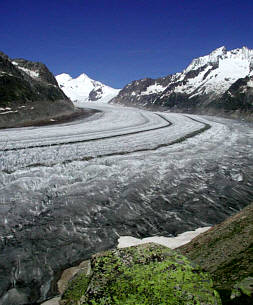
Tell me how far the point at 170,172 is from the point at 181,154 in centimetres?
287

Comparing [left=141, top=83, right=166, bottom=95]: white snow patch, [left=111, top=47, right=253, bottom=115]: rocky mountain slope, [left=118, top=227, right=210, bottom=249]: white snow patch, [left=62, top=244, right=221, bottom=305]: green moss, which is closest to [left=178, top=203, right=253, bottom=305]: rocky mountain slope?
[left=62, top=244, right=221, bottom=305]: green moss

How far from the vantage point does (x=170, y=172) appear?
9820 millimetres

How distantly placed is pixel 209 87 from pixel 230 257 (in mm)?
94812

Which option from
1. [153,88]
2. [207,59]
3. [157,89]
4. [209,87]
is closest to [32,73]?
[209,87]

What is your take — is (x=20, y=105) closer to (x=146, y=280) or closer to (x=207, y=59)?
(x=146, y=280)

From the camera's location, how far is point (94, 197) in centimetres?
751

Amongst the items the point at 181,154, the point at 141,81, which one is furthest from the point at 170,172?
the point at 141,81

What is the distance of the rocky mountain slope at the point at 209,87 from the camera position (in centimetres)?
6438

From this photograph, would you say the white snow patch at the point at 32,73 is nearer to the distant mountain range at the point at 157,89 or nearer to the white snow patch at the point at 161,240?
the distant mountain range at the point at 157,89

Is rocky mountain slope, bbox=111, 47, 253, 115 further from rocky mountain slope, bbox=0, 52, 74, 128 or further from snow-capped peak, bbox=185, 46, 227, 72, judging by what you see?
rocky mountain slope, bbox=0, 52, 74, 128

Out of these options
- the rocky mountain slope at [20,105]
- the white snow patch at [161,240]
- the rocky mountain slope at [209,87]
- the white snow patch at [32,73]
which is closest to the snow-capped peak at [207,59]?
the rocky mountain slope at [209,87]

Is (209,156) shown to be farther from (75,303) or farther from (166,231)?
(75,303)

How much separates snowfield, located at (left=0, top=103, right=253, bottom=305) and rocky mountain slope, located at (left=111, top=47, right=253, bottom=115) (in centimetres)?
4830

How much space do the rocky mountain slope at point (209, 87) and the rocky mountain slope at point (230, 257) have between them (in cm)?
5461
